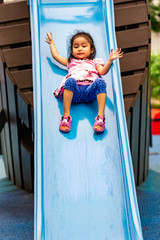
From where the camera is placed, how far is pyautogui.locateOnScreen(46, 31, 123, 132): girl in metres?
2.79

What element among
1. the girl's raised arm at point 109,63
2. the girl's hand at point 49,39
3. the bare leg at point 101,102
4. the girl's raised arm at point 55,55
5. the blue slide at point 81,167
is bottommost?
the blue slide at point 81,167

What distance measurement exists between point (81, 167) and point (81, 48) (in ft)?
3.95

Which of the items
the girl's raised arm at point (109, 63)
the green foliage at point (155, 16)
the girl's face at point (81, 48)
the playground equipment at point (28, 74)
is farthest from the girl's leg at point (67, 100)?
the green foliage at point (155, 16)

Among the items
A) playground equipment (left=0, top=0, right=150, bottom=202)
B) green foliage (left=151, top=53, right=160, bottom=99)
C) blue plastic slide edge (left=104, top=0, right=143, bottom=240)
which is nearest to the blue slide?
blue plastic slide edge (left=104, top=0, right=143, bottom=240)

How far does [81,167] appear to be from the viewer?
98.5 inches

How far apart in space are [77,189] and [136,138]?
5.49ft

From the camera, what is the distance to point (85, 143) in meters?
2.64

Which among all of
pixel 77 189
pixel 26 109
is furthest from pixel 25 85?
pixel 77 189

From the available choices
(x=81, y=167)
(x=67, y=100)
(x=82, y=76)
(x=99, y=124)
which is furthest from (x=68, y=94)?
(x=81, y=167)

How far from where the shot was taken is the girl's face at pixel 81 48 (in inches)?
124

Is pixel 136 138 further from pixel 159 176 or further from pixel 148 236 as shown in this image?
pixel 148 236

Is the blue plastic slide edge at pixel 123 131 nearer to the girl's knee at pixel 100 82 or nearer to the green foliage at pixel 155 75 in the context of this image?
the girl's knee at pixel 100 82

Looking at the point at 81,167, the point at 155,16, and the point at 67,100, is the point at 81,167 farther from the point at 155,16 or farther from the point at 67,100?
the point at 155,16

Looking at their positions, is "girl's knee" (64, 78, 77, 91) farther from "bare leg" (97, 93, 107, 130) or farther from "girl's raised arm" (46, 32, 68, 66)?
"girl's raised arm" (46, 32, 68, 66)
